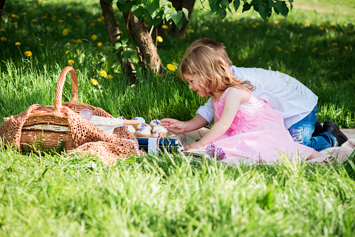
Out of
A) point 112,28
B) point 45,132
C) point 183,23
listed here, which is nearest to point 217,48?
point 45,132

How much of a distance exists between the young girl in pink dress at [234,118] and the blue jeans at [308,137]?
19 cm

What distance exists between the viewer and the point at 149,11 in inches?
98.0

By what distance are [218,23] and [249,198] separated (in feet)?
17.7

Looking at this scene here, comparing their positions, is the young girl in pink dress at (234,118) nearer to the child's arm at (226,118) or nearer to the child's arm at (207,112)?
the child's arm at (226,118)

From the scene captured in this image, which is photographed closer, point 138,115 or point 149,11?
point 149,11

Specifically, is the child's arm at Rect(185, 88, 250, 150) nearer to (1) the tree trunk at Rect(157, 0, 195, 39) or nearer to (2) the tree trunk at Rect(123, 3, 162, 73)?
(2) the tree trunk at Rect(123, 3, 162, 73)

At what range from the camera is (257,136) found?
2.24 metres

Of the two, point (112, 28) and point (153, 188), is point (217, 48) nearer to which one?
point (153, 188)

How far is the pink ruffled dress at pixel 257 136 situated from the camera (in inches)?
84.6

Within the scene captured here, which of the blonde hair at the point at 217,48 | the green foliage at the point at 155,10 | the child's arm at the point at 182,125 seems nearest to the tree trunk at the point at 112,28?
the green foliage at the point at 155,10

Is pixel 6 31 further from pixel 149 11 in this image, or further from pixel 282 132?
pixel 282 132

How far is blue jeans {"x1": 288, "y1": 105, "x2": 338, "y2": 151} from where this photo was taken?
8.37 ft

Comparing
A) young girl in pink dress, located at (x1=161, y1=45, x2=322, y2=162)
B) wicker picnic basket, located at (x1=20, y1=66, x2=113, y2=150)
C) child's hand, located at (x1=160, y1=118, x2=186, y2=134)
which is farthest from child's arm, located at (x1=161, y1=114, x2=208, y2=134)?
wicker picnic basket, located at (x1=20, y1=66, x2=113, y2=150)

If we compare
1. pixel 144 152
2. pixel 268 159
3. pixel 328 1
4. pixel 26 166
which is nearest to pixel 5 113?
pixel 26 166
